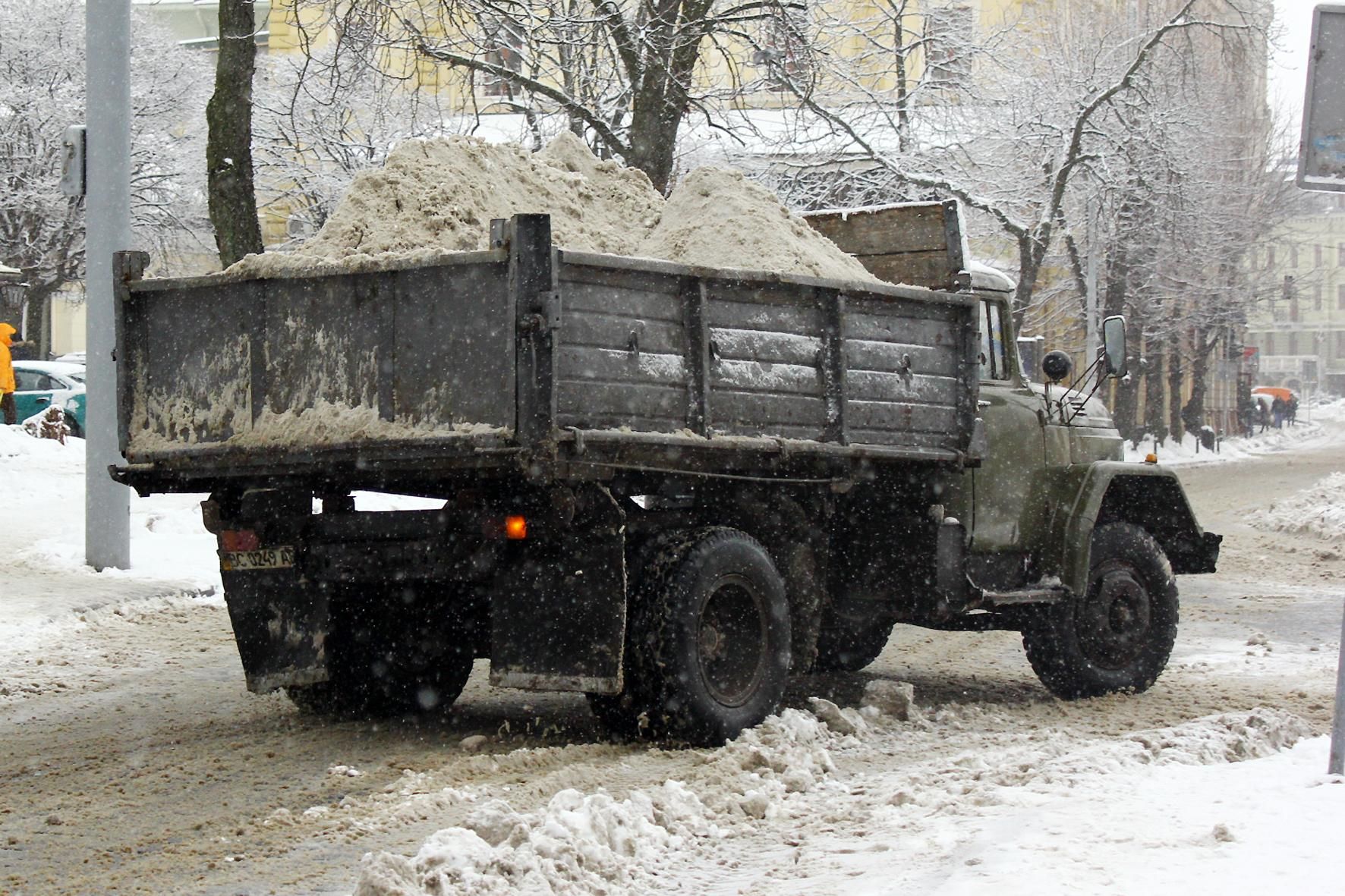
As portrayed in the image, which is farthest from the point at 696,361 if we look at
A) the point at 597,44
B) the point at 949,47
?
the point at 949,47

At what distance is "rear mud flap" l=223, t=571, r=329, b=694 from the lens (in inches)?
303

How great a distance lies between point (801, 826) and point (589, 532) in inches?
64.5

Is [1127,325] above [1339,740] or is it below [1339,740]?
above

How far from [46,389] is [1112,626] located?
24.8 metres

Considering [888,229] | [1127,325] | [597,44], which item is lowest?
[888,229]

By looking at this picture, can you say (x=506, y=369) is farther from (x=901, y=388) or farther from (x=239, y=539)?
(x=901, y=388)

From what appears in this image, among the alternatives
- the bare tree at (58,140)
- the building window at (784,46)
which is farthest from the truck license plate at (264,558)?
the bare tree at (58,140)

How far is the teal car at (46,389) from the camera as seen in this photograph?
2958 cm

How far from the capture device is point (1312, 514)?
21750mm

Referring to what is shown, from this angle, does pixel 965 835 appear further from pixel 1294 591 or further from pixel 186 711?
pixel 1294 591

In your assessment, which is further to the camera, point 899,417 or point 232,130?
point 232,130

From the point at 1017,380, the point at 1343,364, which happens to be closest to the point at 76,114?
the point at 1017,380

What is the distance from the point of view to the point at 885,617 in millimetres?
9008

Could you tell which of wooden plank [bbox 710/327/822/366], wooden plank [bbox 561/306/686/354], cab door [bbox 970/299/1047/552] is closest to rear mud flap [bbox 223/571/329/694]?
wooden plank [bbox 561/306/686/354]
